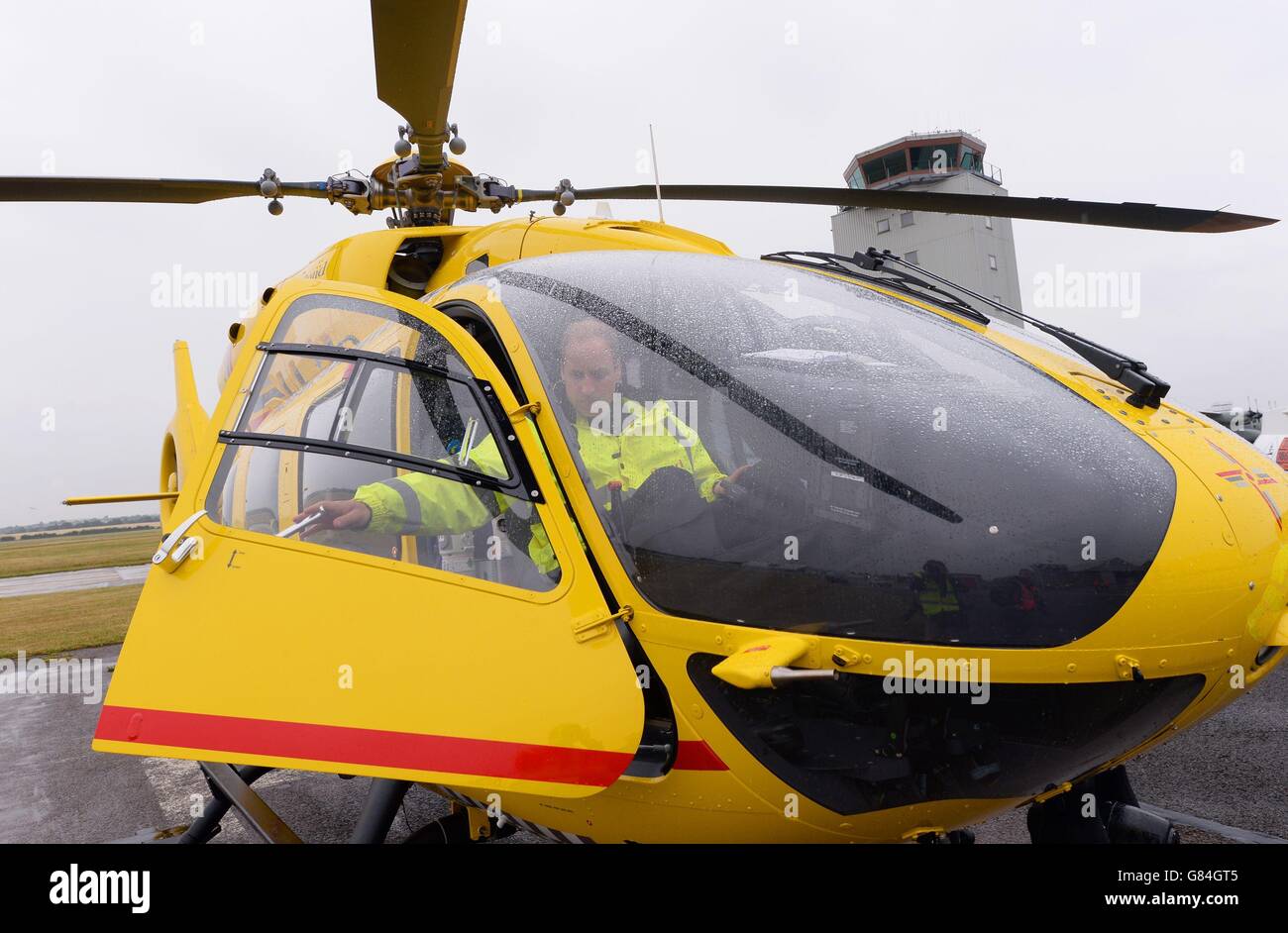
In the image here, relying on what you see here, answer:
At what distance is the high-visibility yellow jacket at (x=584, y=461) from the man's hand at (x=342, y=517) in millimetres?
21

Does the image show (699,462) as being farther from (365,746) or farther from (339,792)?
(339,792)

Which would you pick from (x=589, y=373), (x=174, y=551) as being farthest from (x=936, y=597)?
(x=174, y=551)

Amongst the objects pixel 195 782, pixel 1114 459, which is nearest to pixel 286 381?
pixel 1114 459

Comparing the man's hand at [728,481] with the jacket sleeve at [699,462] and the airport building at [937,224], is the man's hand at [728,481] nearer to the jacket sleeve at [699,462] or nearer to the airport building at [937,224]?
the jacket sleeve at [699,462]

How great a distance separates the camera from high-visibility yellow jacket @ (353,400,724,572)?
2.02 meters

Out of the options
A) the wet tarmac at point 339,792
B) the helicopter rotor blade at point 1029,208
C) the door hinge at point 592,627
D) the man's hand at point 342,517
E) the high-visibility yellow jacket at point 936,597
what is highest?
the helicopter rotor blade at point 1029,208

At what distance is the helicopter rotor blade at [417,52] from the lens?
94.7 inches

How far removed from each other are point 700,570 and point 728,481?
9.0 inches

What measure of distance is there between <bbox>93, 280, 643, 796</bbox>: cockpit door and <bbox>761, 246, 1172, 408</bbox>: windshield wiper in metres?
1.45

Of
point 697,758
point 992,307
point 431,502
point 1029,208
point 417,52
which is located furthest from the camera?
point 1029,208

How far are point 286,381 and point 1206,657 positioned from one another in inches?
98.5

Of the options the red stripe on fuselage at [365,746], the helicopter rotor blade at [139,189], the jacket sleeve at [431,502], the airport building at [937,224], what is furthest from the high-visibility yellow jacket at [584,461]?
the airport building at [937,224]

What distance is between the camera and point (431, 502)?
215cm
